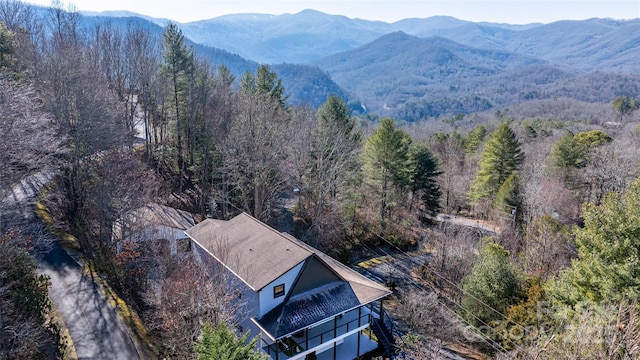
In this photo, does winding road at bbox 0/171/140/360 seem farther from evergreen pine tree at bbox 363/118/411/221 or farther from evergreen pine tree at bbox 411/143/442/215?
evergreen pine tree at bbox 411/143/442/215

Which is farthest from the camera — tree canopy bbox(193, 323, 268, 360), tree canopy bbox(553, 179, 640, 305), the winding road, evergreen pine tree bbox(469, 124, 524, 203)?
evergreen pine tree bbox(469, 124, 524, 203)

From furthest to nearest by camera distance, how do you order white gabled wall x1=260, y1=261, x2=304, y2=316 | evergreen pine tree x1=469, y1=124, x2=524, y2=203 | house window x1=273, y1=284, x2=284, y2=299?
1. evergreen pine tree x1=469, y1=124, x2=524, y2=203
2. house window x1=273, y1=284, x2=284, y2=299
3. white gabled wall x1=260, y1=261, x2=304, y2=316

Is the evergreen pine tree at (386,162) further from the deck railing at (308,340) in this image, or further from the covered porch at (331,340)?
the deck railing at (308,340)

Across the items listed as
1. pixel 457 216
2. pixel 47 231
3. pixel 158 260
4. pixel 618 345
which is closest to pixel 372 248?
pixel 457 216

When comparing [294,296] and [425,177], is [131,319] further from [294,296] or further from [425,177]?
[425,177]

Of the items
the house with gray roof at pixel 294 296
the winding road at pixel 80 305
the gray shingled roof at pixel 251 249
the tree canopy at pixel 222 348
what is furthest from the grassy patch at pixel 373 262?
the tree canopy at pixel 222 348

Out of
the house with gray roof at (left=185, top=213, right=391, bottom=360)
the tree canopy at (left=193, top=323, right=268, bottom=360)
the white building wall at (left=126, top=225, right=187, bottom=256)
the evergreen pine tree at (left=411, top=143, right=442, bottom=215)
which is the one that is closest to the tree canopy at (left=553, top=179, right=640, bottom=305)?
the house with gray roof at (left=185, top=213, right=391, bottom=360)

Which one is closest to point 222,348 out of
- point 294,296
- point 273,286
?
point 273,286
